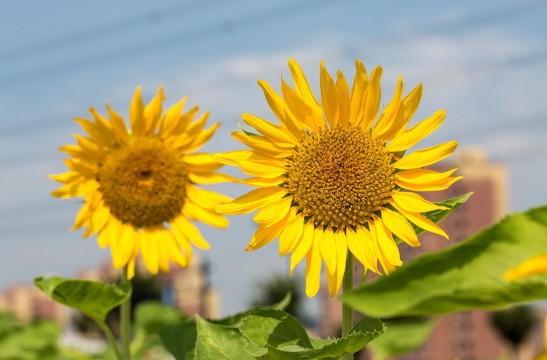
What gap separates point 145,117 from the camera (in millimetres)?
2701

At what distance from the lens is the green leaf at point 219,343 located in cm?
138

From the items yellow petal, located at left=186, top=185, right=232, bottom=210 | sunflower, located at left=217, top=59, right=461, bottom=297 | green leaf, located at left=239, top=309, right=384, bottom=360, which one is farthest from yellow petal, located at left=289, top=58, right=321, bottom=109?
yellow petal, located at left=186, top=185, right=232, bottom=210

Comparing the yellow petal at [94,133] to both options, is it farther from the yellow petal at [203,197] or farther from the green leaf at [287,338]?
the green leaf at [287,338]

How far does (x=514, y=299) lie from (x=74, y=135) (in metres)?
2.24

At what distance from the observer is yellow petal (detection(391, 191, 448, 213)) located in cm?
146

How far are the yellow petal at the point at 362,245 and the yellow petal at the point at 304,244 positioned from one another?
3.2 inches

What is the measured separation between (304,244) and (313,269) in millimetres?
59

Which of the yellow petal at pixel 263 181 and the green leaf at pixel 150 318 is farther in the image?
the green leaf at pixel 150 318

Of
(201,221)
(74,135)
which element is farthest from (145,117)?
(201,221)

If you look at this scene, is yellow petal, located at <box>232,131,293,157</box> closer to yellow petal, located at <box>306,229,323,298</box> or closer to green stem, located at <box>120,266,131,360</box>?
yellow petal, located at <box>306,229,323,298</box>

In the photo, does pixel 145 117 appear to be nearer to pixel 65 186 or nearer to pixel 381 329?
pixel 65 186

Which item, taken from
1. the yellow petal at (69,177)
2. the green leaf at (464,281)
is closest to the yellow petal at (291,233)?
the green leaf at (464,281)

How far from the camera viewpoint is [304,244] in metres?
1.56

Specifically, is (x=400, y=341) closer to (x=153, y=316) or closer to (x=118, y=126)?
(x=153, y=316)
